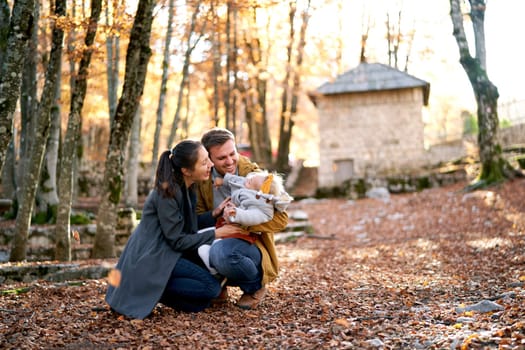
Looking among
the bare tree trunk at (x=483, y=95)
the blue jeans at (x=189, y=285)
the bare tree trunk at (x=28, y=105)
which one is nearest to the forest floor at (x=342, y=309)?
the blue jeans at (x=189, y=285)

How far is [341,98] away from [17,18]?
1840 cm

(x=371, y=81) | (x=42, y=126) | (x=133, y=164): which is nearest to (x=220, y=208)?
(x=42, y=126)

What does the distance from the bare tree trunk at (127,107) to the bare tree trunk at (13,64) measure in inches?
88.9

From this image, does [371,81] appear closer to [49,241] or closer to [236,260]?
[49,241]

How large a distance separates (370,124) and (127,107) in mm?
16126

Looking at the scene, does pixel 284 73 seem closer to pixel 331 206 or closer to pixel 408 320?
pixel 331 206

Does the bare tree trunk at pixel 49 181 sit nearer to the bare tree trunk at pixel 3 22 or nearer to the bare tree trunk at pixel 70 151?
the bare tree trunk at pixel 70 151

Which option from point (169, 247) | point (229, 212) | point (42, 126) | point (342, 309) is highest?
point (42, 126)

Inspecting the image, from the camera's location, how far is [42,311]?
454cm

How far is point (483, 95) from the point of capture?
13.7m

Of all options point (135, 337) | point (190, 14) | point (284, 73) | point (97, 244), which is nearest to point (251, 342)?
point (135, 337)

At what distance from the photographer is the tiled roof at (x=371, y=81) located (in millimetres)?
21562

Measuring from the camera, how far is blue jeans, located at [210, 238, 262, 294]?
13.3 feet

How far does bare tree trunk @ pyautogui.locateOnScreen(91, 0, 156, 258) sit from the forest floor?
1677 millimetres
